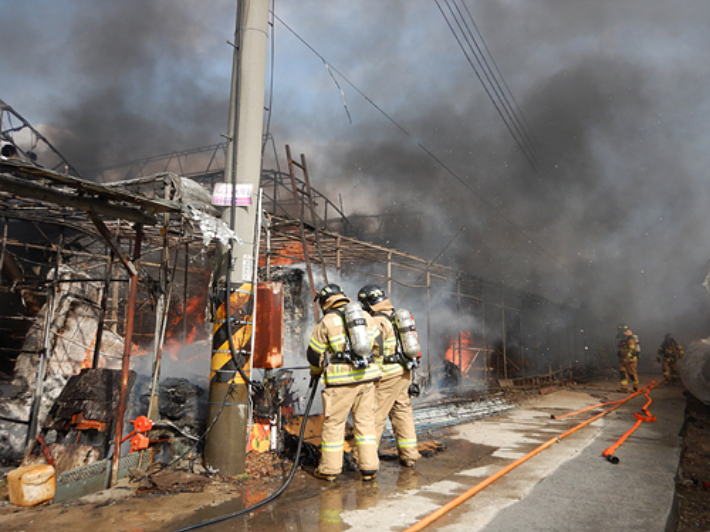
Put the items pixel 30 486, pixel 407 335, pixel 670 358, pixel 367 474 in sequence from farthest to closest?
pixel 670 358, pixel 407 335, pixel 367 474, pixel 30 486

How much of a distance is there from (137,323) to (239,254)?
28.4 feet

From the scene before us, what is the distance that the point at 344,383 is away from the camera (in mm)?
4555

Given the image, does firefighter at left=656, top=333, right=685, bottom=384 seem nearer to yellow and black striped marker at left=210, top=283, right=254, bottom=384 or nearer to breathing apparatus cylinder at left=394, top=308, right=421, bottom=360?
breathing apparatus cylinder at left=394, top=308, right=421, bottom=360

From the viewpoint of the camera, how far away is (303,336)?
11539 mm

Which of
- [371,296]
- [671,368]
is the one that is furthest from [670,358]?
[371,296]

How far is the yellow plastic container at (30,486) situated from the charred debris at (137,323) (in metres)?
0.19

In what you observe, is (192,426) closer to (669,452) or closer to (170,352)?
(669,452)

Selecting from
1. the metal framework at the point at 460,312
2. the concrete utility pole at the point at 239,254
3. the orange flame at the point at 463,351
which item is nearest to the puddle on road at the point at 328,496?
the concrete utility pole at the point at 239,254

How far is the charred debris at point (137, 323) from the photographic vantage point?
4.52 m

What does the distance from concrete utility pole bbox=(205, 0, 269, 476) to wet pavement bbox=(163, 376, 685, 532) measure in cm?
80

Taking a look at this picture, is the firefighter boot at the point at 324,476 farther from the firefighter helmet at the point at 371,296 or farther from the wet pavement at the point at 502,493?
the firefighter helmet at the point at 371,296

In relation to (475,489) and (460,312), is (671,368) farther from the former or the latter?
(475,489)

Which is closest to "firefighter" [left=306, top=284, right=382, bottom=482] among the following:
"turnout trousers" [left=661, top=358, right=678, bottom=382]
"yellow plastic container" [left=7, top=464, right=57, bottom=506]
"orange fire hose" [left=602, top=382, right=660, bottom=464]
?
"yellow plastic container" [left=7, top=464, right=57, bottom=506]

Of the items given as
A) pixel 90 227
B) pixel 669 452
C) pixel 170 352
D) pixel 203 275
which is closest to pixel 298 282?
pixel 203 275
